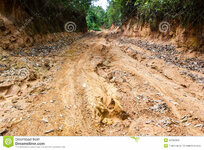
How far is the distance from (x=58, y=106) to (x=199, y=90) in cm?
412

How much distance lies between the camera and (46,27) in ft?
24.3

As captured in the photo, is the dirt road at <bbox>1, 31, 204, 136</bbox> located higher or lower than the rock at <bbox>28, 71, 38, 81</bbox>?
lower

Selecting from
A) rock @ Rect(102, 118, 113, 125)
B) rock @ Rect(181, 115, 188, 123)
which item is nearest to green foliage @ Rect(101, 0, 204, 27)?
rock @ Rect(181, 115, 188, 123)

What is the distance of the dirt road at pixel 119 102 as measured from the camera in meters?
2.14

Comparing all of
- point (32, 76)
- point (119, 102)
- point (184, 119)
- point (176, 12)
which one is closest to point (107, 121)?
point (119, 102)

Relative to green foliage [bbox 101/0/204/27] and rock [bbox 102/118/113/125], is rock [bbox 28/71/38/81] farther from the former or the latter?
green foliage [bbox 101/0/204/27]

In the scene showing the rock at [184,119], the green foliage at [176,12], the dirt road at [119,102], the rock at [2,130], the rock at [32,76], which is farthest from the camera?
the green foliage at [176,12]

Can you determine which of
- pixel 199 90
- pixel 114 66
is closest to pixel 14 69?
pixel 114 66

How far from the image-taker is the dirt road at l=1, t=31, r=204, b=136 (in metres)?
2.14

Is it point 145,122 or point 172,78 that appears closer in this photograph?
point 145,122

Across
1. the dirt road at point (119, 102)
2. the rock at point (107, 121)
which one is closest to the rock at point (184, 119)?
the dirt road at point (119, 102)

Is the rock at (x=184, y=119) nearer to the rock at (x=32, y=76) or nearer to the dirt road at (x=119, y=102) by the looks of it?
the dirt road at (x=119, y=102)

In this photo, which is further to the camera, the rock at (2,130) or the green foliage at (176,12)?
the green foliage at (176,12)

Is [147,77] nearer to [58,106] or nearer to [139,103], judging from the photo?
[139,103]
